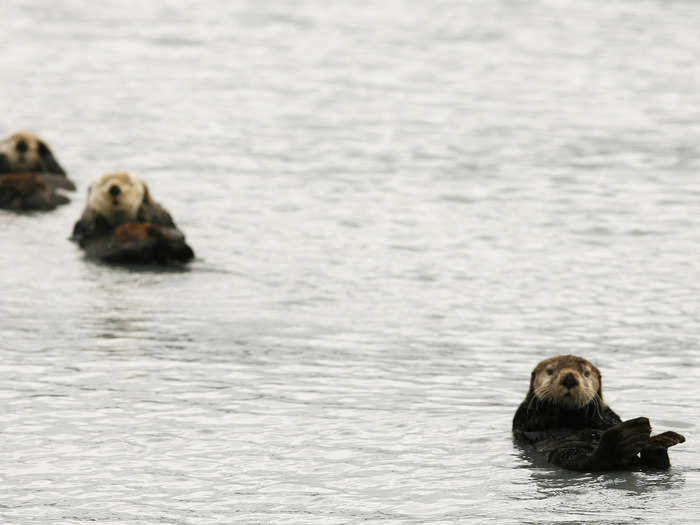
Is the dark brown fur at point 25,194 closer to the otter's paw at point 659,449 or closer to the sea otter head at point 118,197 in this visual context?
the sea otter head at point 118,197

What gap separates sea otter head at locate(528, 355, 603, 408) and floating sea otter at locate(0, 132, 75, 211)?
27.5 ft

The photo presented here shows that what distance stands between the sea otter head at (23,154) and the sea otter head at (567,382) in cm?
926

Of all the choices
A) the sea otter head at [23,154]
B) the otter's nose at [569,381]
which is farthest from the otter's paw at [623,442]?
the sea otter head at [23,154]

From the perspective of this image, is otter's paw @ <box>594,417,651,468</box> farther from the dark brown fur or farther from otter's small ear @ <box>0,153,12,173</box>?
otter's small ear @ <box>0,153,12,173</box>

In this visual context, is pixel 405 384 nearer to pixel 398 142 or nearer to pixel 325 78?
pixel 398 142

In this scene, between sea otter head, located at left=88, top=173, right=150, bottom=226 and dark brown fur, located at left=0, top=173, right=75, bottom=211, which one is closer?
sea otter head, located at left=88, top=173, right=150, bottom=226

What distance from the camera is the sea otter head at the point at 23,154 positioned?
1605cm

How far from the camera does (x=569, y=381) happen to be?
7957 mm

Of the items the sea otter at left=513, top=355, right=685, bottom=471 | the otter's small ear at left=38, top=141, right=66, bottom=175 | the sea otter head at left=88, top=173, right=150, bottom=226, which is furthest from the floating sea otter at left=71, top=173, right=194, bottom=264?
the sea otter at left=513, top=355, right=685, bottom=471

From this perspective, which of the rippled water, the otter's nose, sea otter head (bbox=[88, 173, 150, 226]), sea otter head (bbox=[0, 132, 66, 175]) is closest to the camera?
the rippled water

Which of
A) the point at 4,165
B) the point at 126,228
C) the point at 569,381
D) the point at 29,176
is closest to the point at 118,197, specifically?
the point at 126,228

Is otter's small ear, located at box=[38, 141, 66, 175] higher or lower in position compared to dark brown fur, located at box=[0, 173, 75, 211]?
higher

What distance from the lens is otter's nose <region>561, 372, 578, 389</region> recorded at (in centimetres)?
794

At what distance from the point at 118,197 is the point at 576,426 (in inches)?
253
